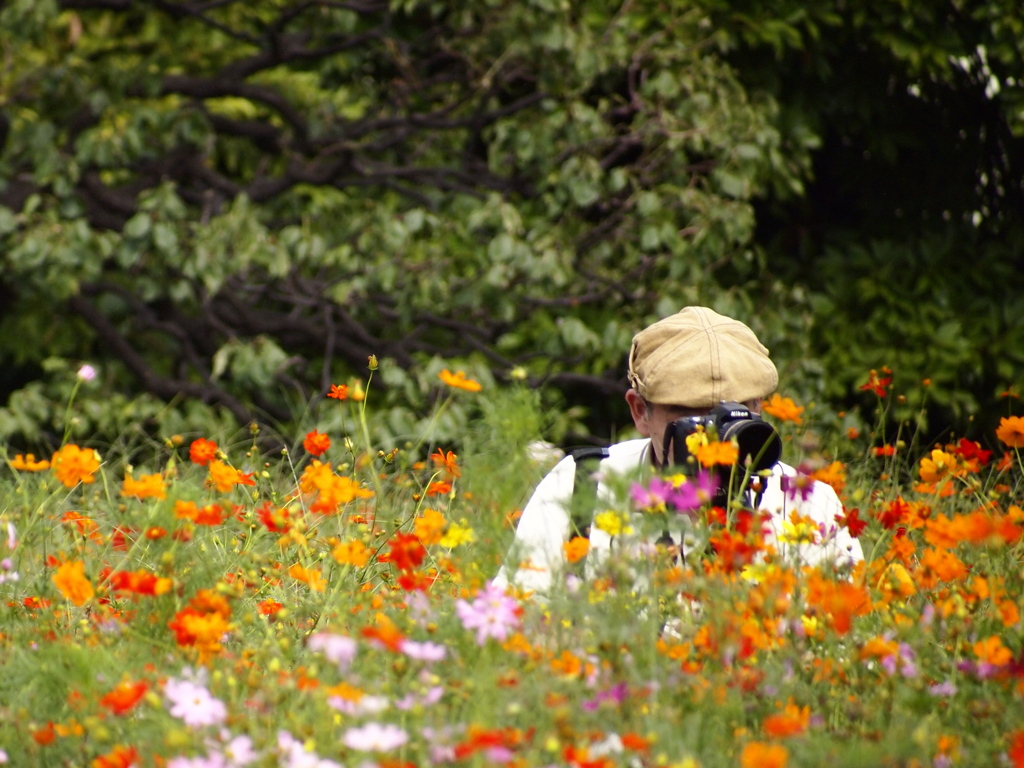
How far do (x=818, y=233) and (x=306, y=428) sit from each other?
2.40 meters

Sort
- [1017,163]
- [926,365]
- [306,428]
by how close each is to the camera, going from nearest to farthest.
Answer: [306,428] → [926,365] → [1017,163]

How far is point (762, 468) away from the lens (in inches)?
73.8

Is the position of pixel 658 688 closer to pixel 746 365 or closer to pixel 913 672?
pixel 913 672

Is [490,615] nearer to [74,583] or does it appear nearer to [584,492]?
[584,492]

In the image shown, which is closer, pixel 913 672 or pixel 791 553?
pixel 913 672

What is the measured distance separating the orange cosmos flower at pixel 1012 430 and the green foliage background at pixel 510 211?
6.88ft

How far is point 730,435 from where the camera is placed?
1700 millimetres

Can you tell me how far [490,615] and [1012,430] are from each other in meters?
1.01

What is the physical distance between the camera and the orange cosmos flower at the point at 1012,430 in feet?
6.15

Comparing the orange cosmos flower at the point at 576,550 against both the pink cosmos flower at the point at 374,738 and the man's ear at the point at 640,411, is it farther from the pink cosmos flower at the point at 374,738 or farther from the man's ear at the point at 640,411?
the man's ear at the point at 640,411

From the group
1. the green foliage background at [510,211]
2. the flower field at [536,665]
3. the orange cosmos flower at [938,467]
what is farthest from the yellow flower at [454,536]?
the green foliage background at [510,211]

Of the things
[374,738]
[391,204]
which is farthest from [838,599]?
[391,204]

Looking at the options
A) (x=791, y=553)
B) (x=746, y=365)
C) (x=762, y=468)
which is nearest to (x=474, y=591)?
(x=791, y=553)

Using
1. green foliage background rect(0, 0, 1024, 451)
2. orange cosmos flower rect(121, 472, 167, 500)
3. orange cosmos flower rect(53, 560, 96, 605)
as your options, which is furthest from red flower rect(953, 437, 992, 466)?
green foliage background rect(0, 0, 1024, 451)
